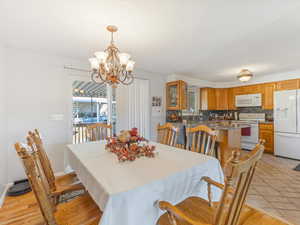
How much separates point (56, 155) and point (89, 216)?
2128 millimetres

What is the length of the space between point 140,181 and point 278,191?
8.21ft

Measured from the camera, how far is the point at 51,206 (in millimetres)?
1013

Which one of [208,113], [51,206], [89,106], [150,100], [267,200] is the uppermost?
[150,100]

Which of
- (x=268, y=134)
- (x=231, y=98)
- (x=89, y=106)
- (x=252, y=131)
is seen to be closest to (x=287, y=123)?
(x=268, y=134)

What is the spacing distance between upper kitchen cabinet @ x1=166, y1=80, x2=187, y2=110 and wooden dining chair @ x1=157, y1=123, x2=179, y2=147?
1767 mm

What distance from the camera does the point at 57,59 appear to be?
273 centimetres

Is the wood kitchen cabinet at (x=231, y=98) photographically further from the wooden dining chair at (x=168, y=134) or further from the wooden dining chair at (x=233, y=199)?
the wooden dining chair at (x=233, y=199)

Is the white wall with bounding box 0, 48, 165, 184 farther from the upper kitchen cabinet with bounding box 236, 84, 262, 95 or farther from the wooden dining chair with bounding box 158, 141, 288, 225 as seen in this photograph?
the upper kitchen cabinet with bounding box 236, 84, 262, 95

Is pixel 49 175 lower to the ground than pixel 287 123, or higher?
lower

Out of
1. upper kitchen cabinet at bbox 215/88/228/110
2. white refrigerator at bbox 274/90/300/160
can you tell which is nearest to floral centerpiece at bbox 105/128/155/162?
white refrigerator at bbox 274/90/300/160

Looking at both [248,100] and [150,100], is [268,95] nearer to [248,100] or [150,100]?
[248,100]

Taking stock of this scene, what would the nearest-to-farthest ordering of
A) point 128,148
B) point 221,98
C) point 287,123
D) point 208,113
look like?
point 128,148 → point 287,123 → point 221,98 → point 208,113

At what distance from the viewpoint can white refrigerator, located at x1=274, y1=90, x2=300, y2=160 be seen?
3508 millimetres

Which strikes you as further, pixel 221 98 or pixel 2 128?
pixel 221 98
